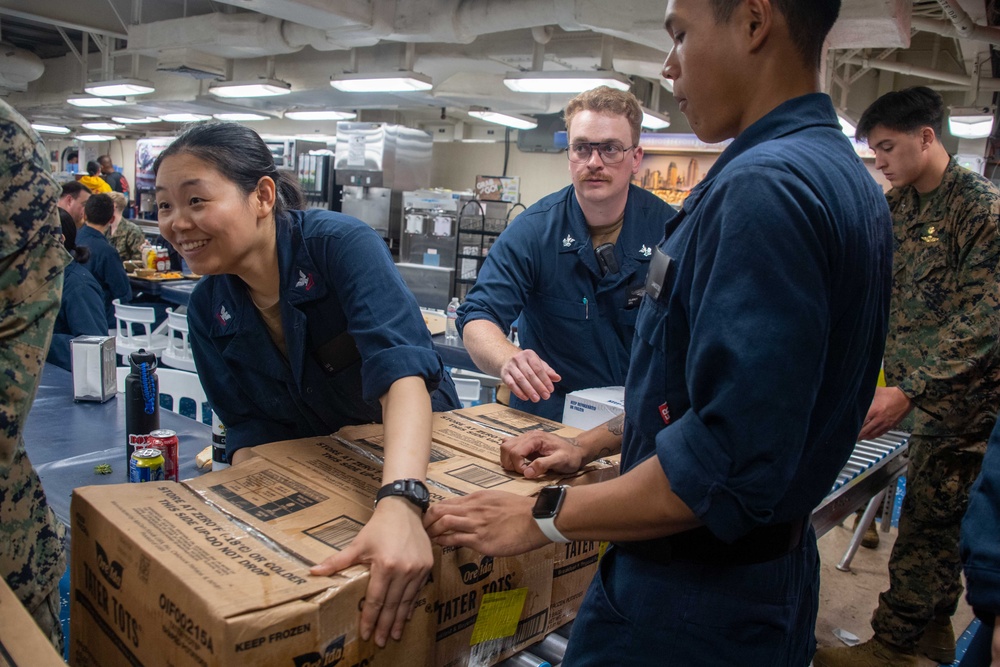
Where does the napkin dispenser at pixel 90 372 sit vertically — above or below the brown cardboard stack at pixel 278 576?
below

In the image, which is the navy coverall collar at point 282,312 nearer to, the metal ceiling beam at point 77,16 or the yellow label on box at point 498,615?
the yellow label on box at point 498,615

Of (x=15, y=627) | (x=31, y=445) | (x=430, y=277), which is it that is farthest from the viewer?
(x=430, y=277)

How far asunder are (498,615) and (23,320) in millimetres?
891

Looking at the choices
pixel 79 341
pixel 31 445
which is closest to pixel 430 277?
pixel 79 341

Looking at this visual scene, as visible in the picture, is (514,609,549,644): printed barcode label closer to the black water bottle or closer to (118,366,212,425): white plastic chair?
the black water bottle

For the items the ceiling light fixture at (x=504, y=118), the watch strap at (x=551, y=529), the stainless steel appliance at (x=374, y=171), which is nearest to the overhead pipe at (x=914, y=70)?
the ceiling light fixture at (x=504, y=118)

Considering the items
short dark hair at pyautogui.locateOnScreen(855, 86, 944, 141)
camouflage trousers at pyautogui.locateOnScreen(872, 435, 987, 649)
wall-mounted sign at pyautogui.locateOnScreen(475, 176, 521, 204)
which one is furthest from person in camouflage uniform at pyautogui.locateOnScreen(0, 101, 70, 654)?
wall-mounted sign at pyautogui.locateOnScreen(475, 176, 521, 204)

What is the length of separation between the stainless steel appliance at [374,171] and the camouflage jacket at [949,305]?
7.75 m

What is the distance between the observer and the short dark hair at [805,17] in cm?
89

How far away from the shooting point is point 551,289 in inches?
96.6

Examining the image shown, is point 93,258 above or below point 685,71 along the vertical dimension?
below

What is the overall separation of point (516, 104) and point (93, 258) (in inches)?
234

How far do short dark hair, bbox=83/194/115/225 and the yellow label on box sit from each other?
6256 millimetres

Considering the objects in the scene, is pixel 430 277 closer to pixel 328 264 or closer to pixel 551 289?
pixel 551 289
